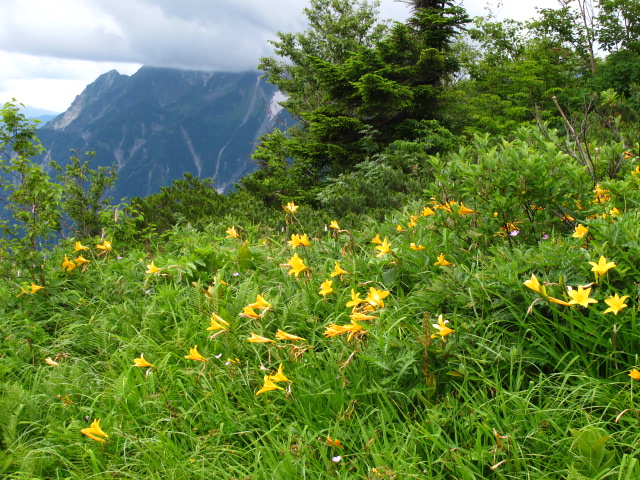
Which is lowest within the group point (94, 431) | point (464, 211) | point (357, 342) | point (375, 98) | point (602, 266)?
point (94, 431)

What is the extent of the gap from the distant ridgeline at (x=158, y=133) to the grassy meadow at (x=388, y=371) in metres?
160

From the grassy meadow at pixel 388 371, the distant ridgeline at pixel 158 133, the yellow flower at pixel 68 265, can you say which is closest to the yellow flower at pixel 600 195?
the grassy meadow at pixel 388 371

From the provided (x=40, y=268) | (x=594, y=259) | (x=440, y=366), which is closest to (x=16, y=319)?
(x=40, y=268)

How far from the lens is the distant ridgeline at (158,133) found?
6476 inches

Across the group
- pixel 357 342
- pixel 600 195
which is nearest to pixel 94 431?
pixel 357 342

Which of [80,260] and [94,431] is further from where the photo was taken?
[80,260]

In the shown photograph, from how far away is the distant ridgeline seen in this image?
540ft

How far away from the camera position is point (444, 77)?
37.3 feet

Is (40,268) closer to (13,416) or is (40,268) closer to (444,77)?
(13,416)

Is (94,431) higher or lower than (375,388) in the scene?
lower

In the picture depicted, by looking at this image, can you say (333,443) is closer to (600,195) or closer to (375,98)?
(600,195)

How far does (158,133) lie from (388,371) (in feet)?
639

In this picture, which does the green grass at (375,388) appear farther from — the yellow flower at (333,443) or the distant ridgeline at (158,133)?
the distant ridgeline at (158,133)

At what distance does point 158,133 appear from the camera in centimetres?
18138
